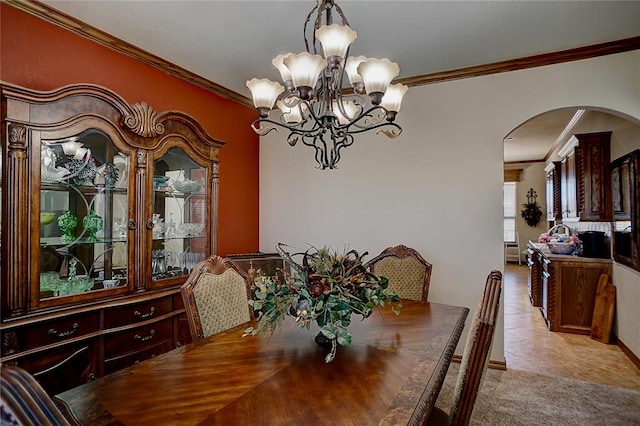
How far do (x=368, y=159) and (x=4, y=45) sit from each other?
290 cm

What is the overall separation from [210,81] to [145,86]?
710 millimetres

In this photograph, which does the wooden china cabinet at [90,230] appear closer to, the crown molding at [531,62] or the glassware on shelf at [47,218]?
the glassware on shelf at [47,218]

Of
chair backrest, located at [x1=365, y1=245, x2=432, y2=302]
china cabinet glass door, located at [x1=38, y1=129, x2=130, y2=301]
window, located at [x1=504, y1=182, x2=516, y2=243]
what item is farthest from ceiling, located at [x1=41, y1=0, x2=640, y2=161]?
window, located at [x1=504, y1=182, x2=516, y2=243]

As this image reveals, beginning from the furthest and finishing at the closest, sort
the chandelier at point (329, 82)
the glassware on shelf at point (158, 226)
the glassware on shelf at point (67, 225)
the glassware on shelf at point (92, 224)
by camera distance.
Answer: the glassware on shelf at point (158, 226) < the glassware on shelf at point (92, 224) < the glassware on shelf at point (67, 225) < the chandelier at point (329, 82)

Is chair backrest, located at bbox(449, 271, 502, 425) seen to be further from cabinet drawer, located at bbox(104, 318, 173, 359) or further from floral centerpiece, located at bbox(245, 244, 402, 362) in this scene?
cabinet drawer, located at bbox(104, 318, 173, 359)

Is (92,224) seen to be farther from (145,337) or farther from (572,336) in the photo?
(572,336)

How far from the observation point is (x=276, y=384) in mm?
1293

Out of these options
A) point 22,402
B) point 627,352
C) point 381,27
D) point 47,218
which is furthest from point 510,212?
point 22,402

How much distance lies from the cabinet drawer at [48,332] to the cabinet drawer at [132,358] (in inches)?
9.7

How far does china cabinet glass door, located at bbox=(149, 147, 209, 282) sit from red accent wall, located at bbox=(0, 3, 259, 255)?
62 centimetres

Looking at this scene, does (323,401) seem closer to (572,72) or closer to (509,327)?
(572,72)

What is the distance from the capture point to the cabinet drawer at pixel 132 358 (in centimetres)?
232

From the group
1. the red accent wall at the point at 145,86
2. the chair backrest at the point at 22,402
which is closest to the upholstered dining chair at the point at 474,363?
the chair backrest at the point at 22,402

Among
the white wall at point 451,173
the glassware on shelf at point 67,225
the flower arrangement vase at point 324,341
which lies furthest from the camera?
the white wall at point 451,173
